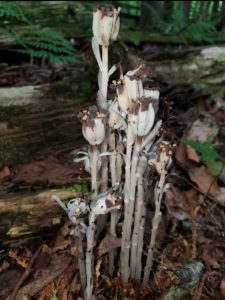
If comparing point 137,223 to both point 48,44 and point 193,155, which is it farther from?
point 48,44

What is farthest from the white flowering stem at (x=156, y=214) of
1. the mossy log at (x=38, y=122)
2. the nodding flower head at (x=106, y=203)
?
the mossy log at (x=38, y=122)

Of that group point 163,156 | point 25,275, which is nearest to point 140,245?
point 163,156

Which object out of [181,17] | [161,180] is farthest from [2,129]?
[181,17]

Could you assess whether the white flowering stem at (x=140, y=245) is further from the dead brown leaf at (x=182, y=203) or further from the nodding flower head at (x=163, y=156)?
the dead brown leaf at (x=182, y=203)

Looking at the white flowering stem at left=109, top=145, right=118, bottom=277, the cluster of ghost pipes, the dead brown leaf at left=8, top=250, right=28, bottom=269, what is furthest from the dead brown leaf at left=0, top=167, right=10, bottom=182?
the white flowering stem at left=109, top=145, right=118, bottom=277

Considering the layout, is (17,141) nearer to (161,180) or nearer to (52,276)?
(52,276)

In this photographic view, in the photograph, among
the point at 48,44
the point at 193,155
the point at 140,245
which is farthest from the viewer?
the point at 48,44
